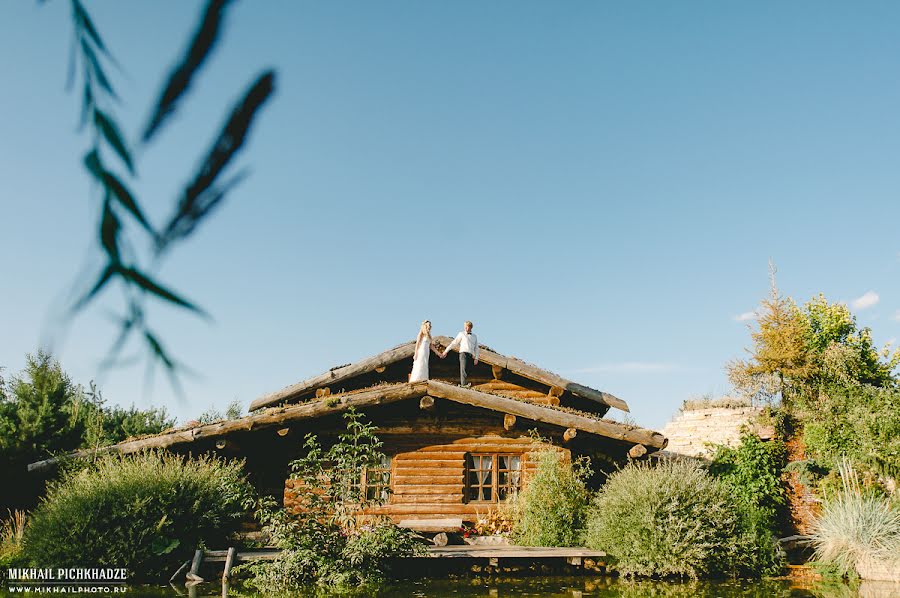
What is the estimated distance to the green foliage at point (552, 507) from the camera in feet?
39.0

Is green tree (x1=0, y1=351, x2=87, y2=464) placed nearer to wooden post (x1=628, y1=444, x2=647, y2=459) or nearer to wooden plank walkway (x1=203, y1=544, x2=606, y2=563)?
→ wooden plank walkway (x1=203, y1=544, x2=606, y2=563)

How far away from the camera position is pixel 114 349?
93cm

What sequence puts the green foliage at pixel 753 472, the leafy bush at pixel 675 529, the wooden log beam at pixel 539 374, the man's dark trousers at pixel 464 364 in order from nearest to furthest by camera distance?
the leafy bush at pixel 675 529 → the man's dark trousers at pixel 464 364 → the wooden log beam at pixel 539 374 → the green foliage at pixel 753 472

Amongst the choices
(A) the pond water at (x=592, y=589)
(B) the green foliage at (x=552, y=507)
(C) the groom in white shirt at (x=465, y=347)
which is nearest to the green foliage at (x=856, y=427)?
(A) the pond water at (x=592, y=589)

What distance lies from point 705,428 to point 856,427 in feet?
14.7

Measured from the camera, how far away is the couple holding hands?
14.3 m

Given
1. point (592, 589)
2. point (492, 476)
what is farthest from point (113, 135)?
point (492, 476)

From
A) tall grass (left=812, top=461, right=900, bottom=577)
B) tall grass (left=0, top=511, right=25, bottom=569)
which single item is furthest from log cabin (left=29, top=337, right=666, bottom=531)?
tall grass (left=812, top=461, right=900, bottom=577)

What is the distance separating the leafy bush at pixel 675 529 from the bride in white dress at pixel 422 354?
4921 millimetres

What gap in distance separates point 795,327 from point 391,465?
16903 millimetres

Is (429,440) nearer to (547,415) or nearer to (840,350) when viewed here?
(547,415)

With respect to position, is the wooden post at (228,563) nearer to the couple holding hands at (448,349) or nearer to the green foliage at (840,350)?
the couple holding hands at (448,349)

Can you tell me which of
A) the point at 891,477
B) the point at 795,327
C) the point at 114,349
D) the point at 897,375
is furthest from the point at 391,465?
the point at 897,375

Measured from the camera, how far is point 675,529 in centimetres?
1019
